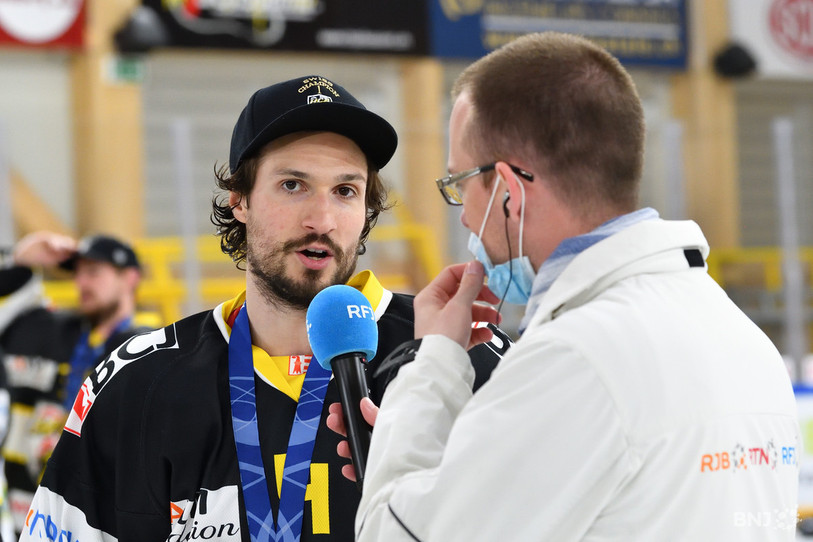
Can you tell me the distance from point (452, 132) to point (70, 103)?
7689 millimetres

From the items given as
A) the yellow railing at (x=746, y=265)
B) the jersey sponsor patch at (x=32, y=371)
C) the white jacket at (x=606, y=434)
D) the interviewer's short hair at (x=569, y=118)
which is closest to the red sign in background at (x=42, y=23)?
the jersey sponsor patch at (x=32, y=371)

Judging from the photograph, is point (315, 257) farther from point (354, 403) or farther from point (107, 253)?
point (107, 253)

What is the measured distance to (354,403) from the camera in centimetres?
147

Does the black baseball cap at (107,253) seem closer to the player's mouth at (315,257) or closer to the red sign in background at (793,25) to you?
the player's mouth at (315,257)

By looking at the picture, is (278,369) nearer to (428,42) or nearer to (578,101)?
(578,101)

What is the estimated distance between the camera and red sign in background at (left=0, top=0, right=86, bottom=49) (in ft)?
26.3

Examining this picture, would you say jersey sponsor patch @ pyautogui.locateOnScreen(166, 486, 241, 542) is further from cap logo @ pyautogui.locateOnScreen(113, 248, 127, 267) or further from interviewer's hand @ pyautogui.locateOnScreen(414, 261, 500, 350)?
cap logo @ pyautogui.locateOnScreen(113, 248, 127, 267)

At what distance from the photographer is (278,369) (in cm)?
186

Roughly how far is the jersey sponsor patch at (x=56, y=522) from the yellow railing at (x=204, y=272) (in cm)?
393

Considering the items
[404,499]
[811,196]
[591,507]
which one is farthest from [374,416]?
[811,196]

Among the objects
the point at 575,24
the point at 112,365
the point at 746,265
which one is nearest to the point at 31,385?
the point at 112,365

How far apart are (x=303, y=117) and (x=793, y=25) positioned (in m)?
10.1

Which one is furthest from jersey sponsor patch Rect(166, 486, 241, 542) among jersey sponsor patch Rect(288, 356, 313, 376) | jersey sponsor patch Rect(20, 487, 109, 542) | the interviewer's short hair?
the interviewer's short hair

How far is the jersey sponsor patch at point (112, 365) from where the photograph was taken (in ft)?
6.03
